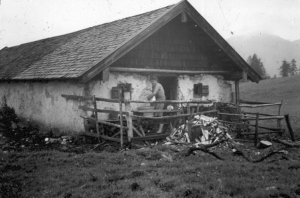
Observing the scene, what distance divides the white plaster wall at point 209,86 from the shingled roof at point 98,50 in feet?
4.31

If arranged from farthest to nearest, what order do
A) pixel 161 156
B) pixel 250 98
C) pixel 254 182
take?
pixel 250 98, pixel 161 156, pixel 254 182

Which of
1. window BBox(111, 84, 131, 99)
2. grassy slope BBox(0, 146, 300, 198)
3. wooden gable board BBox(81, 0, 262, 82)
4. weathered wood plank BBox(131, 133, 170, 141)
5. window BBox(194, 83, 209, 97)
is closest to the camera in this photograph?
grassy slope BBox(0, 146, 300, 198)

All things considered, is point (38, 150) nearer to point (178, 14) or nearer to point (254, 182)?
point (254, 182)

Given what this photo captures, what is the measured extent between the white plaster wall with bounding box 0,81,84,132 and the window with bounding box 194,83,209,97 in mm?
5481

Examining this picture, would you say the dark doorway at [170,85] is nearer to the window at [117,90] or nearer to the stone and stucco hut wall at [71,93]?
the stone and stucco hut wall at [71,93]

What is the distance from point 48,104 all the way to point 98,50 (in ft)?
10.5

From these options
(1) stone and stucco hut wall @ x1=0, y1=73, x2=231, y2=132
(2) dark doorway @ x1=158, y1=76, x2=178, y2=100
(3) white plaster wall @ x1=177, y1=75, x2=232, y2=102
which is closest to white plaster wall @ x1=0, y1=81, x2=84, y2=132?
(1) stone and stucco hut wall @ x1=0, y1=73, x2=231, y2=132

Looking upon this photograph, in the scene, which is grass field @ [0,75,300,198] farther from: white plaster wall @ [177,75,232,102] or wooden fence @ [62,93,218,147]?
white plaster wall @ [177,75,232,102]

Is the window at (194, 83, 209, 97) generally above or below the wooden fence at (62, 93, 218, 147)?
above

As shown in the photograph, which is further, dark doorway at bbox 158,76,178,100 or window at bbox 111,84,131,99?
dark doorway at bbox 158,76,178,100

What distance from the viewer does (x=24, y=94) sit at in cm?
1408

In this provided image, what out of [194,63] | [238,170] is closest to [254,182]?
[238,170]

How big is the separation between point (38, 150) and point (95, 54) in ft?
13.2

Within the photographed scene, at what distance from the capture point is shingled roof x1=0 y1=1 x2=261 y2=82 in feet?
32.9
